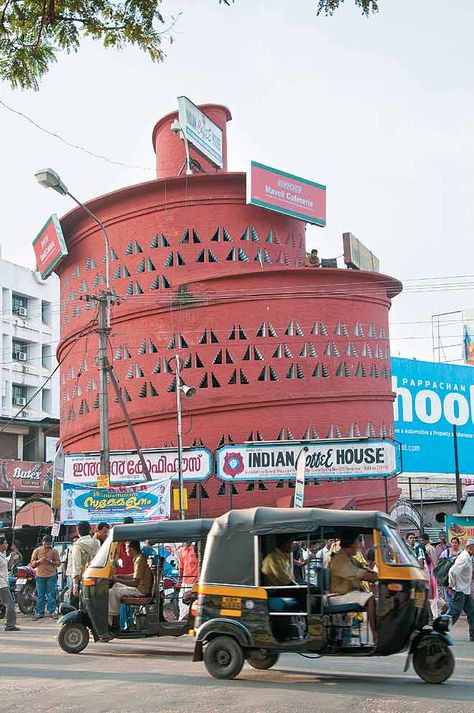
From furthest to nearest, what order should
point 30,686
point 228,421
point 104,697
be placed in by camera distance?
1. point 228,421
2. point 30,686
3. point 104,697

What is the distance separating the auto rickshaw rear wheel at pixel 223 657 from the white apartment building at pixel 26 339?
189ft

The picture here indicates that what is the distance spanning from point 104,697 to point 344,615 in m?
2.78

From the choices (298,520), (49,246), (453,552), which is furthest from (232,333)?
(298,520)

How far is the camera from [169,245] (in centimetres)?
3872

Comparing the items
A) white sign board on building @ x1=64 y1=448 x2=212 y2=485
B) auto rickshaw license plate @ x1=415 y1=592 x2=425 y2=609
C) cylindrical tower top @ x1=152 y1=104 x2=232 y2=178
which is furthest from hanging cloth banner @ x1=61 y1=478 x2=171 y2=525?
cylindrical tower top @ x1=152 y1=104 x2=232 y2=178

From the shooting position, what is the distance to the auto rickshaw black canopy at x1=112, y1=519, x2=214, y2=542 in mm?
13984

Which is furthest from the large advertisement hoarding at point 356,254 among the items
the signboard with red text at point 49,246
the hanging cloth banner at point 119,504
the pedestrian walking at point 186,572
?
the pedestrian walking at point 186,572

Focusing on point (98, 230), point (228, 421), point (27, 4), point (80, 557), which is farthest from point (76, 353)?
point (27, 4)

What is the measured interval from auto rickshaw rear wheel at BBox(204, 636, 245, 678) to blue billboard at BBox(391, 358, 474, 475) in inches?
1616

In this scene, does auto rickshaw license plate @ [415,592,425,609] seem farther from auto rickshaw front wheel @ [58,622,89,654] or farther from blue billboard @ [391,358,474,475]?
blue billboard @ [391,358,474,475]

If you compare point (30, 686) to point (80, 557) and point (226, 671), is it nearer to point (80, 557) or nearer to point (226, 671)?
point (226, 671)

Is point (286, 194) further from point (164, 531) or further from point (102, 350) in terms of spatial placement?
point (164, 531)

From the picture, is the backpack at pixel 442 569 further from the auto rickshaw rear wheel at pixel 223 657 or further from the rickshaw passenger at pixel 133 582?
the auto rickshaw rear wheel at pixel 223 657

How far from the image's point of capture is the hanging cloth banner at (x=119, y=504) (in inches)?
1021
